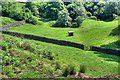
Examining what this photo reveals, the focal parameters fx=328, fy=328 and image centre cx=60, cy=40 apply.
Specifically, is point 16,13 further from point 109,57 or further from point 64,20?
point 109,57

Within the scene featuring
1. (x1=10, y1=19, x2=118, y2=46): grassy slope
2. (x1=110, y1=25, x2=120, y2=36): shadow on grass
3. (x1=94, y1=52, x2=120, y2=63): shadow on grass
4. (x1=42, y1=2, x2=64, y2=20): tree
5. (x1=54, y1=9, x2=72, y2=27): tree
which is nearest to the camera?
(x1=94, y1=52, x2=120, y2=63): shadow on grass

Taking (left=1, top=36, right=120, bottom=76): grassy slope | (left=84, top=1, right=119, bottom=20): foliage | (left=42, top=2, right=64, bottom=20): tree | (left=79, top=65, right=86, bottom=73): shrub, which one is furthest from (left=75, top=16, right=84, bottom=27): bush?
(left=79, top=65, right=86, bottom=73): shrub

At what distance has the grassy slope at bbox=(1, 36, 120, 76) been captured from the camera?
25.5 meters

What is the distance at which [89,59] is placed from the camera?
2877 centimetres

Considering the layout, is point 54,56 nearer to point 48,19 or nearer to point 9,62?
point 9,62

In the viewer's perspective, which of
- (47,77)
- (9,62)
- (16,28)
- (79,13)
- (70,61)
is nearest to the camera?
(47,77)

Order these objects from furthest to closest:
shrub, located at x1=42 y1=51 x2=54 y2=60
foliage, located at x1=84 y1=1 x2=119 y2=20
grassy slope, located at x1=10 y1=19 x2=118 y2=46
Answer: foliage, located at x1=84 y1=1 x2=119 y2=20
grassy slope, located at x1=10 y1=19 x2=118 y2=46
shrub, located at x1=42 y1=51 x2=54 y2=60

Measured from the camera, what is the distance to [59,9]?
208 ft

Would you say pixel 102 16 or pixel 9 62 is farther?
pixel 102 16

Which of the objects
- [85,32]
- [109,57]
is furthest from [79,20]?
[109,57]

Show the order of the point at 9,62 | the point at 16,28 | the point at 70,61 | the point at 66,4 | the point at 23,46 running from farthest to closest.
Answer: the point at 66,4
the point at 16,28
the point at 23,46
the point at 70,61
the point at 9,62

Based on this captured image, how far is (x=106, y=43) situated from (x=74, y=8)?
23.6 metres

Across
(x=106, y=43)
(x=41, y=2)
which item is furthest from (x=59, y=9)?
(x=106, y=43)

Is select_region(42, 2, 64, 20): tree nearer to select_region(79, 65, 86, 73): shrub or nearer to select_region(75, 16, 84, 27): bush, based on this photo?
select_region(75, 16, 84, 27): bush
